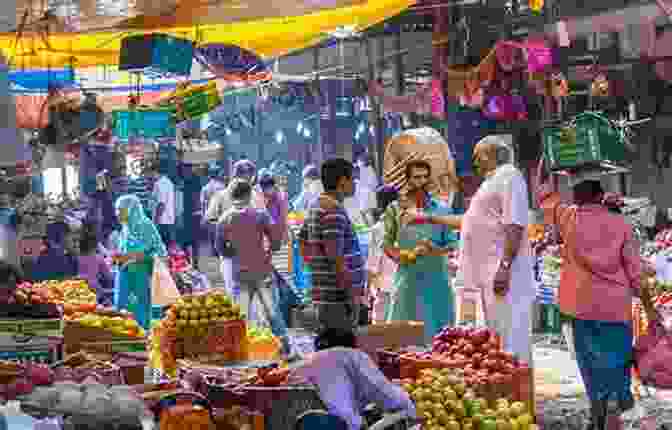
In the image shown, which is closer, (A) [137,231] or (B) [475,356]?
(B) [475,356]

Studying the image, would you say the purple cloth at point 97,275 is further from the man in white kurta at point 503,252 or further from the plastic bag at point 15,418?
the plastic bag at point 15,418

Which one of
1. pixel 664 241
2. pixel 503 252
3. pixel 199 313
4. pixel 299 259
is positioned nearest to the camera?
pixel 199 313

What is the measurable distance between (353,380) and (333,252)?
6.68 feet

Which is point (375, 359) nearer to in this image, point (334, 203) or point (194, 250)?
point (334, 203)

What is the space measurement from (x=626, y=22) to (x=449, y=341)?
7.96m

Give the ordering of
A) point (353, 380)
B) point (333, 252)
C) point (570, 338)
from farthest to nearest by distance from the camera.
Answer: point (570, 338) < point (333, 252) < point (353, 380)

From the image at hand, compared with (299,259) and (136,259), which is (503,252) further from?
(299,259)

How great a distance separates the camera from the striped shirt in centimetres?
852

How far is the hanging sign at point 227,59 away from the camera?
1402cm

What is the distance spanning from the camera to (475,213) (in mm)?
10242

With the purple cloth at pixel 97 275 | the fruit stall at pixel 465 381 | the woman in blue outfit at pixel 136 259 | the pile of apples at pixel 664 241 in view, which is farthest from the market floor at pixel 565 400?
the purple cloth at pixel 97 275

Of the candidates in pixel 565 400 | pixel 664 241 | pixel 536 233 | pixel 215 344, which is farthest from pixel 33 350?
pixel 536 233

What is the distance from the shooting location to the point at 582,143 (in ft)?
32.0

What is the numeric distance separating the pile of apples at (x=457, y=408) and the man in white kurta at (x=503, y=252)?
2.84 m
